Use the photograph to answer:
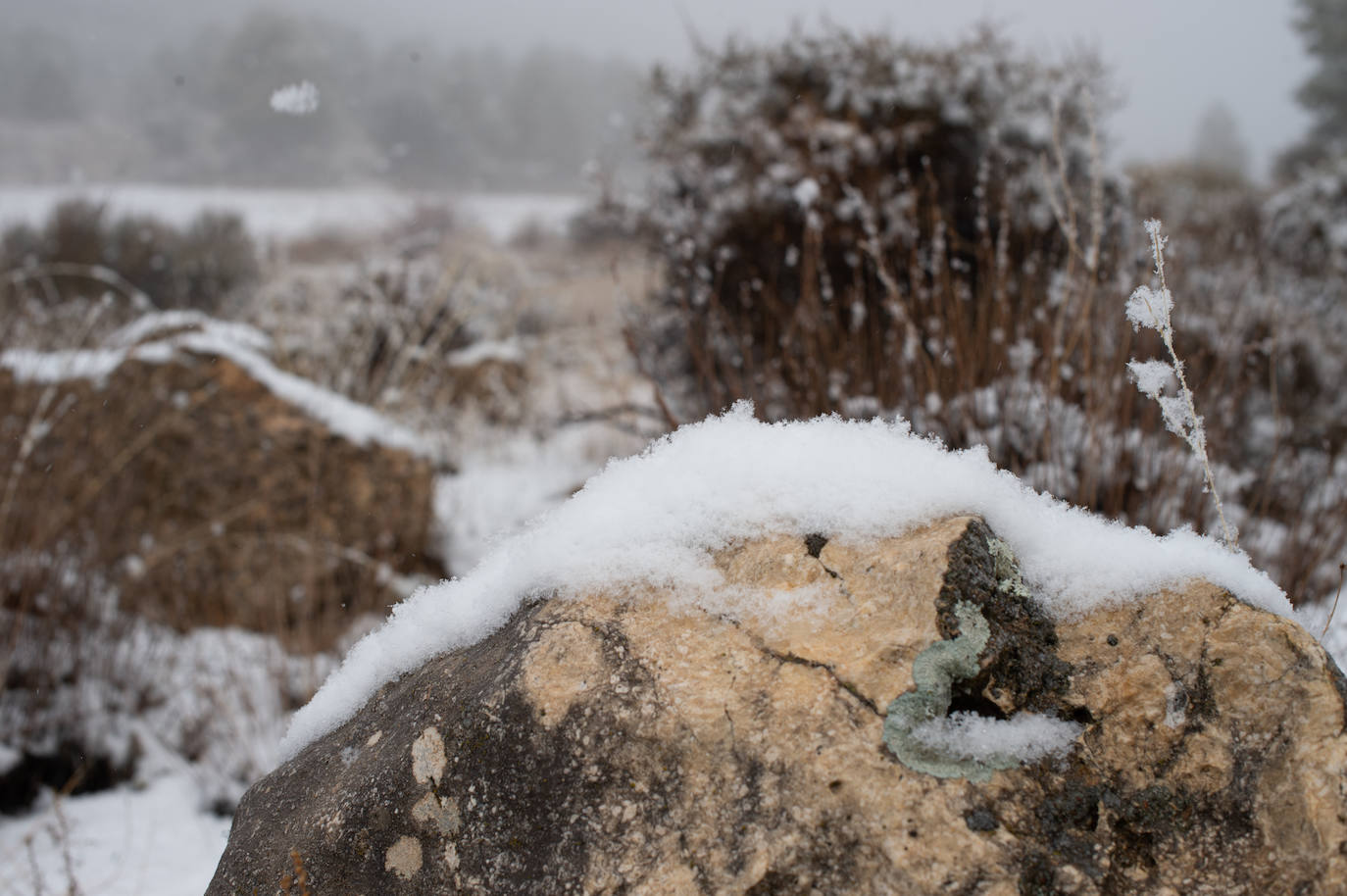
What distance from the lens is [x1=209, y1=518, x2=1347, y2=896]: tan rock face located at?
0.72m

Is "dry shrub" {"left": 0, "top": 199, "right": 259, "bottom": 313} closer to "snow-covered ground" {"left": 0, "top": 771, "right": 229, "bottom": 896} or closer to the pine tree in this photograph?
"snow-covered ground" {"left": 0, "top": 771, "right": 229, "bottom": 896}

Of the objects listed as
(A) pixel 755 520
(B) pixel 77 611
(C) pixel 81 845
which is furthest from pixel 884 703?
(B) pixel 77 611

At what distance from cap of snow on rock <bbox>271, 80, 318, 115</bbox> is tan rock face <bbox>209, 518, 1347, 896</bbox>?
1.65 meters

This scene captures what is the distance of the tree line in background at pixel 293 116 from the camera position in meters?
42.8

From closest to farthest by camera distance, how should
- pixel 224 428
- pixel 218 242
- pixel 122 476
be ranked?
pixel 122 476 → pixel 224 428 → pixel 218 242

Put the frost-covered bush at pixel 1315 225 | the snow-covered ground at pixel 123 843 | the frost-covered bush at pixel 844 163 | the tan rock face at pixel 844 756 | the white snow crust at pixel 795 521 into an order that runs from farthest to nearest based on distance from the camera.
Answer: the frost-covered bush at pixel 1315 225
the frost-covered bush at pixel 844 163
the snow-covered ground at pixel 123 843
the white snow crust at pixel 795 521
the tan rock face at pixel 844 756

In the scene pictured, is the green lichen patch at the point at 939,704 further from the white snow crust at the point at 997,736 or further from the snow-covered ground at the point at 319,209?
the snow-covered ground at the point at 319,209

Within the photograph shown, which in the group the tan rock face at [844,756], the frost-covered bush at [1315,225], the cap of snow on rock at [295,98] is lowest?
the frost-covered bush at [1315,225]

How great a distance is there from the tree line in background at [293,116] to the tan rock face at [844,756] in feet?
134

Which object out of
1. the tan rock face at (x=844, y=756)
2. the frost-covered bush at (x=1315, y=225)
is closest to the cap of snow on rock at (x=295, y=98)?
the tan rock face at (x=844, y=756)

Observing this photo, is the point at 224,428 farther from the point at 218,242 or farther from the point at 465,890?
the point at 218,242

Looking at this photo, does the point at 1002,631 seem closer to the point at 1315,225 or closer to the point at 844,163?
the point at 844,163

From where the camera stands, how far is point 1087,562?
86 cm

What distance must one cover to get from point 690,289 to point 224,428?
209 centimetres
